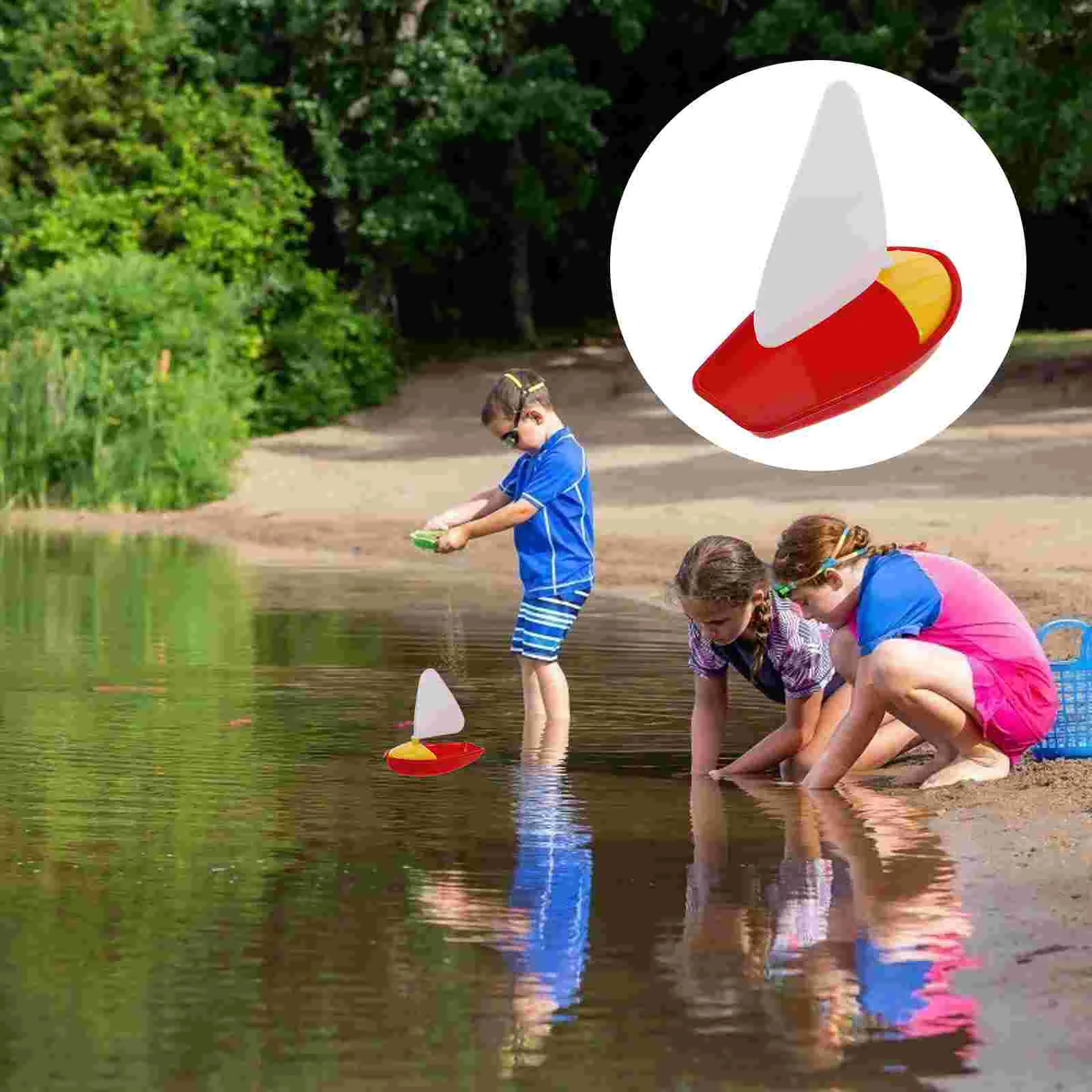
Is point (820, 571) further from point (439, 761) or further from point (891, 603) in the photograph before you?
point (439, 761)

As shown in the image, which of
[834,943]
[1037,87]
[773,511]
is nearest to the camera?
[834,943]

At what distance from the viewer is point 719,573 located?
7.58m

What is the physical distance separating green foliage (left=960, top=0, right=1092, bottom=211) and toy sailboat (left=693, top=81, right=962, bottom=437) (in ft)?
62.5

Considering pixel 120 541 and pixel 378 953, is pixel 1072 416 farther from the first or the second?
pixel 378 953

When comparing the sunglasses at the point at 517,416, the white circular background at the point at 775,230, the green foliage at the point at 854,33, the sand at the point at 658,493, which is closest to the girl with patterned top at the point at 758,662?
the white circular background at the point at 775,230

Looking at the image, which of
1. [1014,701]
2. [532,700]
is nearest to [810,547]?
[1014,701]

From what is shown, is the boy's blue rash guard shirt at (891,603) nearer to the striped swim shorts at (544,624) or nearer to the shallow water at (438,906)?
the shallow water at (438,906)

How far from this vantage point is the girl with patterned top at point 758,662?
7.61 m

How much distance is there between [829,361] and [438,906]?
3506 mm

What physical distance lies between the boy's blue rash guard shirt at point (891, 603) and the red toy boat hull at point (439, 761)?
170 cm

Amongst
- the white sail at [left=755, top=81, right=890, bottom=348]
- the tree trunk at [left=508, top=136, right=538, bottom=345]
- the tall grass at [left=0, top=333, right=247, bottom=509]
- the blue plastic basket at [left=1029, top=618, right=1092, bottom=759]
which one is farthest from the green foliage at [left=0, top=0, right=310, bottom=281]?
the blue plastic basket at [left=1029, top=618, right=1092, bottom=759]

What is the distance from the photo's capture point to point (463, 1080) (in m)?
4.51

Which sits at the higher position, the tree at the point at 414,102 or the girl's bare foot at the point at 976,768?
the tree at the point at 414,102

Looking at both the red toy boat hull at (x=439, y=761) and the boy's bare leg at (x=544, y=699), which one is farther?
the boy's bare leg at (x=544, y=699)
